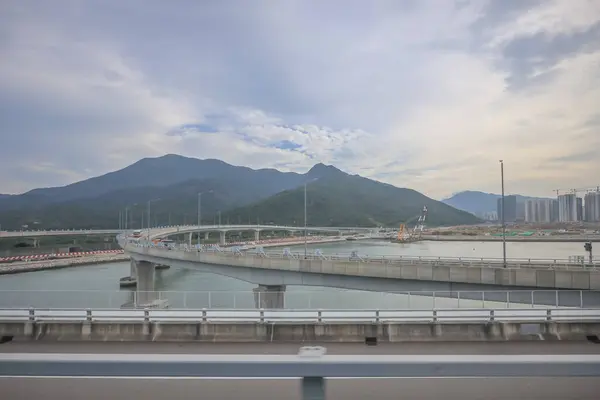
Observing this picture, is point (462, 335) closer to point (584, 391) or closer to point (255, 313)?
point (255, 313)

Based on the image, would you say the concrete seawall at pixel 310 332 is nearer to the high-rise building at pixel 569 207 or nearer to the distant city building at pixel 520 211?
the high-rise building at pixel 569 207

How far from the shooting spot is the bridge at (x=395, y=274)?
21031mm

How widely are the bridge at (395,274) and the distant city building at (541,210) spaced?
12283 cm

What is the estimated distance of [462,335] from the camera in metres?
12.2

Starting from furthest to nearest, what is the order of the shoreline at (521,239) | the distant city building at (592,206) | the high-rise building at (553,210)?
the high-rise building at (553,210) < the shoreline at (521,239) < the distant city building at (592,206)

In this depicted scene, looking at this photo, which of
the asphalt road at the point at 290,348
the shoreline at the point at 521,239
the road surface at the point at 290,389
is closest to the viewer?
the road surface at the point at 290,389

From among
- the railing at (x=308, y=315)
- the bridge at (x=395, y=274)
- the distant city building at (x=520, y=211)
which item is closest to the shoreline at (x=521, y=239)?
the distant city building at (x=520, y=211)

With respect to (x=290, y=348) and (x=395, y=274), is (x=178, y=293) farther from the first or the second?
(x=395, y=274)

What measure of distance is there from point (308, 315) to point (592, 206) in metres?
113

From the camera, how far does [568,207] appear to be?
114 metres

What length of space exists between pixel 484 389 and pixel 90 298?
16807 millimetres

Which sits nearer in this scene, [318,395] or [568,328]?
[318,395]

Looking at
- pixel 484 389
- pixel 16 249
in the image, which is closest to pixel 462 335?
pixel 484 389

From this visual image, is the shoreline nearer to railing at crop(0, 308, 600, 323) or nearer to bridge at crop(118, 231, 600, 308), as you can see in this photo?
bridge at crop(118, 231, 600, 308)
